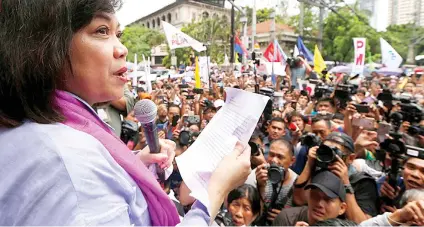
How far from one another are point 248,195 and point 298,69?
7861mm

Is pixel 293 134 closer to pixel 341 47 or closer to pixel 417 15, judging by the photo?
pixel 417 15

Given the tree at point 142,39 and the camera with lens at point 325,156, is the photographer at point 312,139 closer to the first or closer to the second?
the camera with lens at point 325,156

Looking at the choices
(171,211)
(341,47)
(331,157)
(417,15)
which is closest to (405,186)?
(331,157)

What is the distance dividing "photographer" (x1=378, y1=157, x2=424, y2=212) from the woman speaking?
66.8 inches

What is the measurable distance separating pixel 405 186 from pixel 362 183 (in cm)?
34

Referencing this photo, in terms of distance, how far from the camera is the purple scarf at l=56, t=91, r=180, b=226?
32.1 inches

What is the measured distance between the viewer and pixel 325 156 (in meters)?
2.26

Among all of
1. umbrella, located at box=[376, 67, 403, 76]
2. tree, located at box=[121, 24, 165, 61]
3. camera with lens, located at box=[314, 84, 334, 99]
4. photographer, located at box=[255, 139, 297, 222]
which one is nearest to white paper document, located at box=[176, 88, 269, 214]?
photographer, located at box=[255, 139, 297, 222]

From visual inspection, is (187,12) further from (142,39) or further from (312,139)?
(312,139)

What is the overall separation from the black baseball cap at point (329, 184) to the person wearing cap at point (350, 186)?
58 millimetres

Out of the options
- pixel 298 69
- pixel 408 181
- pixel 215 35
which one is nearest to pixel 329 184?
pixel 408 181

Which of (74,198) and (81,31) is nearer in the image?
(74,198)

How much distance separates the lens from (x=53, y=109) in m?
0.79

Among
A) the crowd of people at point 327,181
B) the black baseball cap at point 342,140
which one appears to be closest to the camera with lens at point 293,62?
the crowd of people at point 327,181
